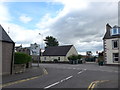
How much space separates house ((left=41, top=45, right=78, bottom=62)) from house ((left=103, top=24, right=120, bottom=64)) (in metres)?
24.0

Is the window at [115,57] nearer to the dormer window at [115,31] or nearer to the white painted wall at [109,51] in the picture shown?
the white painted wall at [109,51]

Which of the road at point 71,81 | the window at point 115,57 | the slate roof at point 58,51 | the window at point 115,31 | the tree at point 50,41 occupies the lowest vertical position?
the road at point 71,81

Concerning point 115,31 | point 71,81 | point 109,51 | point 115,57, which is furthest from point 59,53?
point 71,81

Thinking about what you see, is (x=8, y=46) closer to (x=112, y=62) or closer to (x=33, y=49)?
(x=33, y=49)

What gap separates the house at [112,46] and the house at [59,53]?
78.9 feet

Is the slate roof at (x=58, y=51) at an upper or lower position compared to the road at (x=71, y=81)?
upper

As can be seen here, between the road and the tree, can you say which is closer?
the road

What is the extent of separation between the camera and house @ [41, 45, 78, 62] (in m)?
60.5

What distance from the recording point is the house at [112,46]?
115ft

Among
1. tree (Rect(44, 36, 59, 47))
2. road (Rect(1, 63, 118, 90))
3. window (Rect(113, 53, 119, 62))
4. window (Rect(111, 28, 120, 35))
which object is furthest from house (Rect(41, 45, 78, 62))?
road (Rect(1, 63, 118, 90))

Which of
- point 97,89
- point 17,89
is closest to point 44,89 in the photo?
point 17,89

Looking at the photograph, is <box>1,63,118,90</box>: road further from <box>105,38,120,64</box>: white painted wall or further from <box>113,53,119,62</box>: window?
<box>105,38,120,64</box>: white painted wall

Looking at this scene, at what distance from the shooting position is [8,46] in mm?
17859

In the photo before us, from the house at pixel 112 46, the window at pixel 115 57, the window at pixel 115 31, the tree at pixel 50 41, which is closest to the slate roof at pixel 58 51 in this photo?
the house at pixel 112 46
